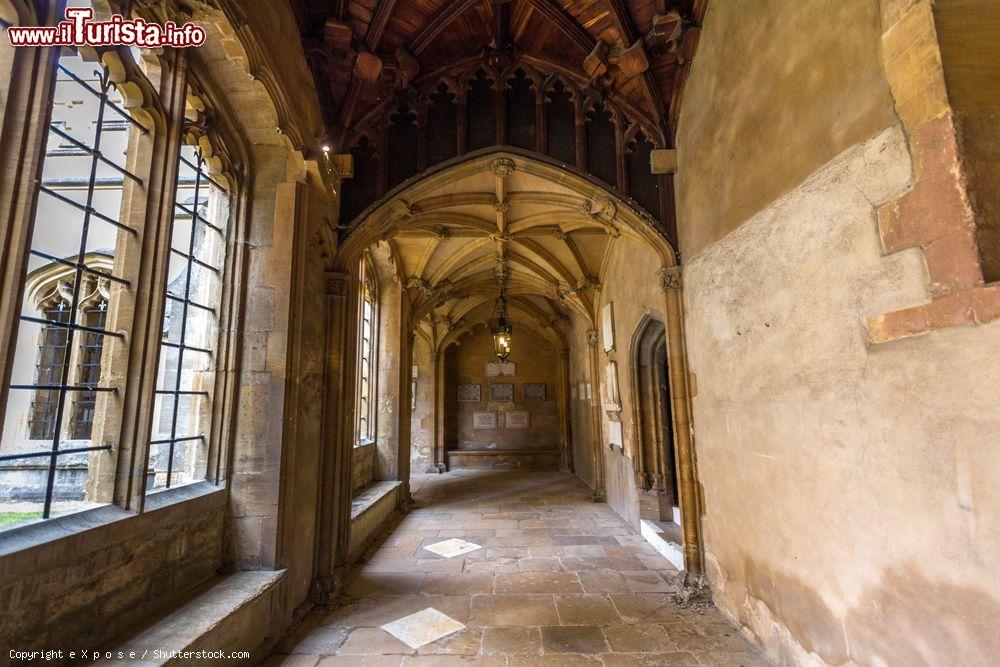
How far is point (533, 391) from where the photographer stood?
12695 millimetres

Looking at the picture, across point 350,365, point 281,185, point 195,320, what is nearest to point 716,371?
point 350,365

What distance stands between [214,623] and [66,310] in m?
3.31

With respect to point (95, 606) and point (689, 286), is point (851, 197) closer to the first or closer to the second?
point (689, 286)

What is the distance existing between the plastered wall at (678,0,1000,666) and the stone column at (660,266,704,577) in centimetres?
27

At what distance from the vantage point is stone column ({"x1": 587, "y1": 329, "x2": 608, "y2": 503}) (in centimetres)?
754

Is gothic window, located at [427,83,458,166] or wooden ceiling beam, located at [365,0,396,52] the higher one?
wooden ceiling beam, located at [365,0,396,52]

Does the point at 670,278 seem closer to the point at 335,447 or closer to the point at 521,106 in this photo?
the point at 521,106

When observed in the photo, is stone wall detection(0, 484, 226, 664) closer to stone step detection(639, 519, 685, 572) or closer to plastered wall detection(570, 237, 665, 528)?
stone step detection(639, 519, 685, 572)

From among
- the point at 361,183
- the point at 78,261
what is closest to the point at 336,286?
the point at 361,183

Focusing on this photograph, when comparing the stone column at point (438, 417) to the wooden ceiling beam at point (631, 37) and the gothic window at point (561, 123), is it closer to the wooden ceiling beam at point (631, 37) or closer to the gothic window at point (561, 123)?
the gothic window at point (561, 123)

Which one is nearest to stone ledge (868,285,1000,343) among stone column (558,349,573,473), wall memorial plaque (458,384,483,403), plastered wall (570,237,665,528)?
plastered wall (570,237,665,528)

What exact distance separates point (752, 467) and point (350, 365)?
3058mm

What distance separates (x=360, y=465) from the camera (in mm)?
6328

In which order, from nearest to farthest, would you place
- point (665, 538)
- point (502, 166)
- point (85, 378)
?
point (85, 378) < point (502, 166) < point (665, 538)
